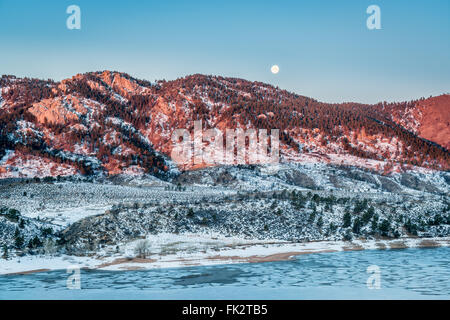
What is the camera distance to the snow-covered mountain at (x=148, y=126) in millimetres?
122062

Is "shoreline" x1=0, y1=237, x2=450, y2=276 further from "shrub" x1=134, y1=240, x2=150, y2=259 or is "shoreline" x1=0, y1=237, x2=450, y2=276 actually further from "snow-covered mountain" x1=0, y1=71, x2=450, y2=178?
"snow-covered mountain" x1=0, y1=71, x2=450, y2=178

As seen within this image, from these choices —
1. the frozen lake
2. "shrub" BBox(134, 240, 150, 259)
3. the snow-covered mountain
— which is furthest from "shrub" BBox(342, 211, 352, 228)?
the snow-covered mountain

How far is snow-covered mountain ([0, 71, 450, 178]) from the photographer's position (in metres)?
122

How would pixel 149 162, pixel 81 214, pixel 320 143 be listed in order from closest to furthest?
pixel 81 214, pixel 149 162, pixel 320 143

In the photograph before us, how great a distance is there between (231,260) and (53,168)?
80.3 m

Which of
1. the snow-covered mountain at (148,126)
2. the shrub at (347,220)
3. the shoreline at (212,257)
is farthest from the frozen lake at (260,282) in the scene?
the snow-covered mountain at (148,126)

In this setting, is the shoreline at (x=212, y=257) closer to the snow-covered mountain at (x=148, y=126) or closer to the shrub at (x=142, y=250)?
the shrub at (x=142, y=250)

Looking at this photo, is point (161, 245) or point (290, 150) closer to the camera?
point (161, 245)

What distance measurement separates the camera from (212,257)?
4488 cm

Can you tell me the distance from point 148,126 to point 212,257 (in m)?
113

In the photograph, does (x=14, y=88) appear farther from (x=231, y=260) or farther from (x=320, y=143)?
(x=231, y=260)

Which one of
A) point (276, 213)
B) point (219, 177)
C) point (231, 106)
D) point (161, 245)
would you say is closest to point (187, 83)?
point (231, 106)

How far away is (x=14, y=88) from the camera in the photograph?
169 m

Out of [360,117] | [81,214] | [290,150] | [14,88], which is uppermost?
[14,88]
